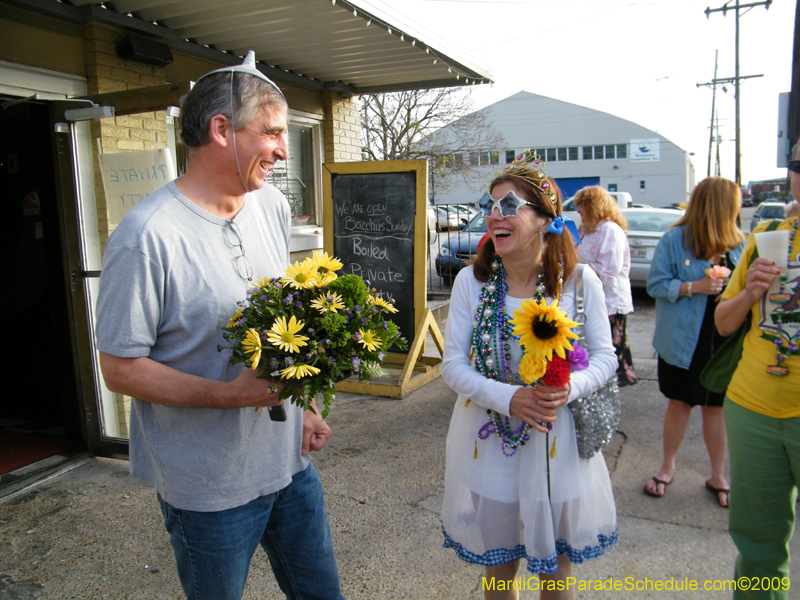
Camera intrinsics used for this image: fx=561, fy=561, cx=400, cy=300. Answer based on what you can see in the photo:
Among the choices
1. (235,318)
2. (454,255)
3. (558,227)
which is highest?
(558,227)

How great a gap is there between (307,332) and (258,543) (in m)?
0.79

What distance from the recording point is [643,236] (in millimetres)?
10164

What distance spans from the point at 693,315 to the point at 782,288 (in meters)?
1.43

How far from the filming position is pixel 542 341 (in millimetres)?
1697

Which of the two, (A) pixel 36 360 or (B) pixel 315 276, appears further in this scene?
(A) pixel 36 360

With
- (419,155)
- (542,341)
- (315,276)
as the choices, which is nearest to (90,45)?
(315,276)

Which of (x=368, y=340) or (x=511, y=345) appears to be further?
(x=511, y=345)

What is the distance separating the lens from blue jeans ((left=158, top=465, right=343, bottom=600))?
1580 mm

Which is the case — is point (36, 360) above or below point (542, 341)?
below

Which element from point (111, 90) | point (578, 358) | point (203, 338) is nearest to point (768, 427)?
point (578, 358)

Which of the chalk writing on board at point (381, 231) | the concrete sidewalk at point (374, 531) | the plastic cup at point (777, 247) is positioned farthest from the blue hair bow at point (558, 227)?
the chalk writing on board at point (381, 231)

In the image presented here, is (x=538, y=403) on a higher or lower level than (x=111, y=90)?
lower

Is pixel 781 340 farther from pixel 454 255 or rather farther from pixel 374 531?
pixel 454 255

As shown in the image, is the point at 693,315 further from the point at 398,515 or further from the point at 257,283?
the point at 257,283
